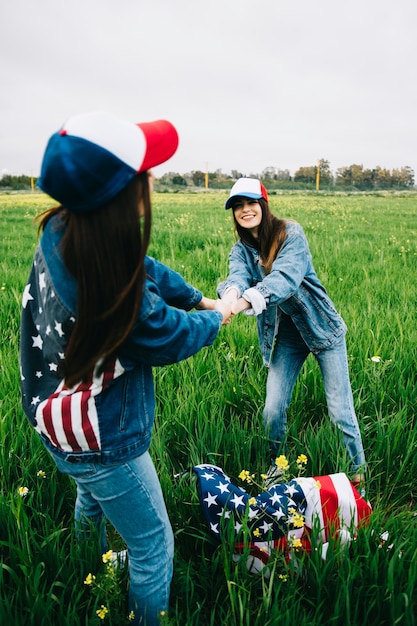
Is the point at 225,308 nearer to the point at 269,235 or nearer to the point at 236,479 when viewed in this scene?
the point at 269,235

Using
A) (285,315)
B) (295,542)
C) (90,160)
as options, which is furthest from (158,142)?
(285,315)

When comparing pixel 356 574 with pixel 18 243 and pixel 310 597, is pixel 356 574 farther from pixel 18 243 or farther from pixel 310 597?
pixel 18 243

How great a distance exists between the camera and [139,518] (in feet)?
4.32

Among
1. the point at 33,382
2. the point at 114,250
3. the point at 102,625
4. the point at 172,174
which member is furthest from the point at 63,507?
the point at 172,174

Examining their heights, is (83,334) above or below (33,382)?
above

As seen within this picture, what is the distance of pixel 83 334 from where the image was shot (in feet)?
3.62

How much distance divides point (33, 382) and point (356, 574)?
46.4 inches

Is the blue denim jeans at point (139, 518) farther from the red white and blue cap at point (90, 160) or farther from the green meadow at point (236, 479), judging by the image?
the red white and blue cap at point (90, 160)

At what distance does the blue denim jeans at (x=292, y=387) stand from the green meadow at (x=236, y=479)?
7 centimetres

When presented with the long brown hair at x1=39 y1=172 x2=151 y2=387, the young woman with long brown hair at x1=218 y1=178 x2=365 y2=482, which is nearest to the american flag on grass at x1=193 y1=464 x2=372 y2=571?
the young woman with long brown hair at x1=218 y1=178 x2=365 y2=482

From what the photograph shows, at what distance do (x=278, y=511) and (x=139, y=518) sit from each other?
0.64 meters

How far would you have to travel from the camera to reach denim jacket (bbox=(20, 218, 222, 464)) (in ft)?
3.78

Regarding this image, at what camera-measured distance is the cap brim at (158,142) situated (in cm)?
110

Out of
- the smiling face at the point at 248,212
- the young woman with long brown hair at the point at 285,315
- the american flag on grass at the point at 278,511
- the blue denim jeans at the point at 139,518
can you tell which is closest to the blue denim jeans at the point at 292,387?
the young woman with long brown hair at the point at 285,315
